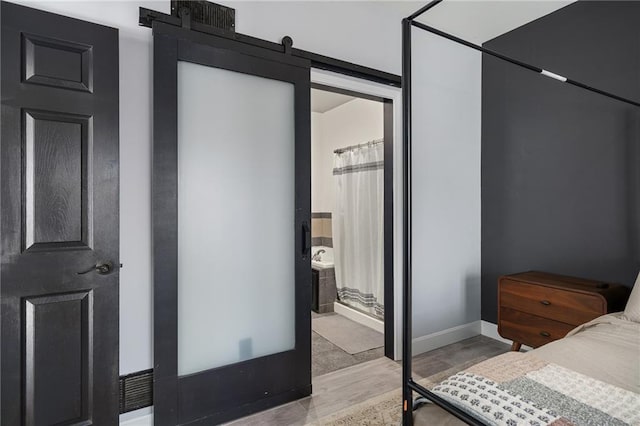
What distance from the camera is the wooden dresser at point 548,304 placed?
2.21 metres

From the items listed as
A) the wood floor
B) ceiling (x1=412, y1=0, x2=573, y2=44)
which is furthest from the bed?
ceiling (x1=412, y1=0, x2=573, y2=44)

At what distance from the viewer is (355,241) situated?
3.95m

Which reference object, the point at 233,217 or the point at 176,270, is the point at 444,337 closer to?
the point at 233,217

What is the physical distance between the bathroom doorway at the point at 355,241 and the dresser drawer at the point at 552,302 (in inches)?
35.0

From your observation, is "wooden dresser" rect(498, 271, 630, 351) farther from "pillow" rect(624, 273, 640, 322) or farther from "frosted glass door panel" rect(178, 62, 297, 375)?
"frosted glass door panel" rect(178, 62, 297, 375)

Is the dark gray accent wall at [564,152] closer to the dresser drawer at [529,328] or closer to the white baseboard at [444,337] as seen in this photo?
the white baseboard at [444,337]

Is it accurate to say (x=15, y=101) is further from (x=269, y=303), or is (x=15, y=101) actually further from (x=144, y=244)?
(x=269, y=303)

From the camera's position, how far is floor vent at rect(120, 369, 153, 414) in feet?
6.07

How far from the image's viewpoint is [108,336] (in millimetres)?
1726

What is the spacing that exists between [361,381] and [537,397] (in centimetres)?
156

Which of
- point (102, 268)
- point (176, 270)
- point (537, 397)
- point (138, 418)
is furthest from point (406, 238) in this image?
point (138, 418)

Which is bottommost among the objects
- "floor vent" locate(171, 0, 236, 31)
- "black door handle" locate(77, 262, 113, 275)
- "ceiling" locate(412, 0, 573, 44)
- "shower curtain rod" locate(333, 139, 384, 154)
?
"black door handle" locate(77, 262, 113, 275)

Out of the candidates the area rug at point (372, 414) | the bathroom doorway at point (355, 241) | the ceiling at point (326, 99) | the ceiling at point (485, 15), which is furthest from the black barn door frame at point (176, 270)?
the ceiling at point (326, 99)

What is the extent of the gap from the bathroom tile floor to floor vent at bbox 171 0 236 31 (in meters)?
2.41
